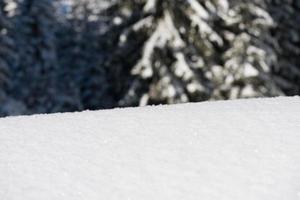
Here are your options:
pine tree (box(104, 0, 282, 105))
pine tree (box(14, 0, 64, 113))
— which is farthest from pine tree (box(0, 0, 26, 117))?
pine tree (box(104, 0, 282, 105))

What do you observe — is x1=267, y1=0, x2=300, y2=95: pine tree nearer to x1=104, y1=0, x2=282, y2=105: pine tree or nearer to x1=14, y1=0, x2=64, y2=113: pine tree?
x1=104, y1=0, x2=282, y2=105: pine tree

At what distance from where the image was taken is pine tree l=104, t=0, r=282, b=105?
1662 cm

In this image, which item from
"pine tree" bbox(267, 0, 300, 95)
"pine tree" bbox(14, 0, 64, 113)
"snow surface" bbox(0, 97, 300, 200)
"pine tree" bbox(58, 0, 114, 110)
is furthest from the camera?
"pine tree" bbox(14, 0, 64, 113)

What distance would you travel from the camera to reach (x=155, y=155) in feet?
11.4

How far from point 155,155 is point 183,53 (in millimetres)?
13375

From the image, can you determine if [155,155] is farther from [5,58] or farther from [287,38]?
[5,58]

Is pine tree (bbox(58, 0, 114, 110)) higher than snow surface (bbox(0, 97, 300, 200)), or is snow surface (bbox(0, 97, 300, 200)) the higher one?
snow surface (bbox(0, 97, 300, 200))

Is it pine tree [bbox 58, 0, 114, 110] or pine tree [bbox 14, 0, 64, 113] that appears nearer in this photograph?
pine tree [bbox 58, 0, 114, 110]

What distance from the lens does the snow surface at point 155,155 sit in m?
3.04

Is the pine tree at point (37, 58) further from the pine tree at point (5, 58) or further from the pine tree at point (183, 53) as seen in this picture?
the pine tree at point (183, 53)

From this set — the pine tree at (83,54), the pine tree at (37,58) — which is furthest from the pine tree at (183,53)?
the pine tree at (37,58)

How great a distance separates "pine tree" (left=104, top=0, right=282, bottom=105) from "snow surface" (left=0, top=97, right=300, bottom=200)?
12.1m

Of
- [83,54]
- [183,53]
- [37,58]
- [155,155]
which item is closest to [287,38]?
[183,53]

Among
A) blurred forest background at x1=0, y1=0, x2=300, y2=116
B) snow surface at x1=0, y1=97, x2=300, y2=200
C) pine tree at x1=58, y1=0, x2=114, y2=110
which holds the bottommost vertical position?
pine tree at x1=58, y1=0, x2=114, y2=110
